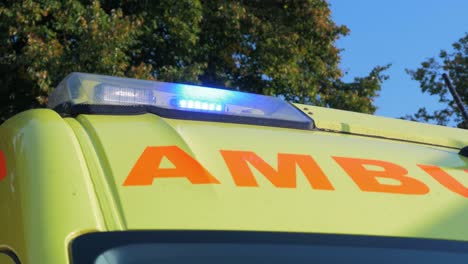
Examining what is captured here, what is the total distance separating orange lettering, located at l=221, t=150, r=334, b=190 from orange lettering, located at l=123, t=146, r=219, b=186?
70 mm

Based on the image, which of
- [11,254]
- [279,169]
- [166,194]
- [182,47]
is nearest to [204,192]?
[166,194]

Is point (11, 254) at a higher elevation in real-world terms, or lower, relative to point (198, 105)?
lower

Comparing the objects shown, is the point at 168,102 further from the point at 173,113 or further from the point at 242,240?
the point at 242,240

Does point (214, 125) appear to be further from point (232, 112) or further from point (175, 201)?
point (175, 201)

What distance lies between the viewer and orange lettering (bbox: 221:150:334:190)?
134cm

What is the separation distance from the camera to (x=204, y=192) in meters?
1.26

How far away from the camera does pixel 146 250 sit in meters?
1.13

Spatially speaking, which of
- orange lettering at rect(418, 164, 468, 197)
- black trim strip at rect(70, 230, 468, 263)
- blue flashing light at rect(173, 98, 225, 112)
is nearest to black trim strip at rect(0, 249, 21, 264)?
black trim strip at rect(70, 230, 468, 263)

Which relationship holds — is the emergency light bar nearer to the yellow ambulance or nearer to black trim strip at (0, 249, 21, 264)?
the yellow ambulance

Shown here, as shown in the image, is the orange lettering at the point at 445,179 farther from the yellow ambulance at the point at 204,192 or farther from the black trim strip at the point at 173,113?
the black trim strip at the point at 173,113

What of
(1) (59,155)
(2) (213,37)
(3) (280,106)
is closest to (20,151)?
(1) (59,155)

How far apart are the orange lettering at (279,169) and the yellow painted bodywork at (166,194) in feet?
0.06

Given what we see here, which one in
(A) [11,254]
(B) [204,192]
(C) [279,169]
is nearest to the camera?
(A) [11,254]

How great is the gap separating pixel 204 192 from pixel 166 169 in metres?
0.11
